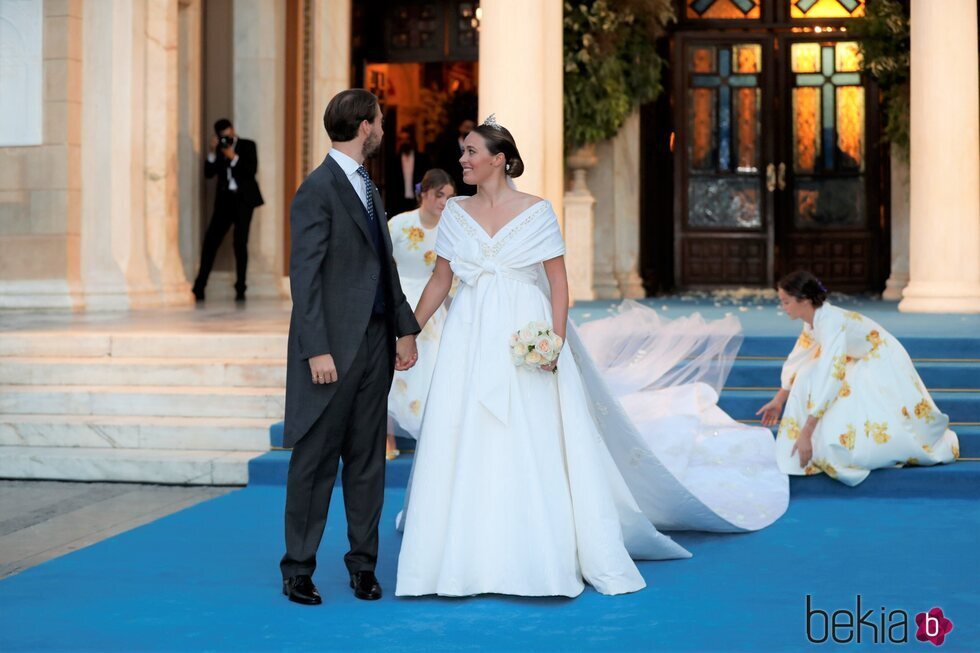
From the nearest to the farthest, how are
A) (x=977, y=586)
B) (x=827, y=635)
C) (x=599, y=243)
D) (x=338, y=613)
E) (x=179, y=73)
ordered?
(x=827, y=635)
(x=338, y=613)
(x=977, y=586)
(x=179, y=73)
(x=599, y=243)

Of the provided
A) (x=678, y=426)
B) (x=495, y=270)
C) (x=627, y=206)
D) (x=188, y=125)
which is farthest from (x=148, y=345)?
(x=627, y=206)

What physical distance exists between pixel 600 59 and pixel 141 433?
24.1ft

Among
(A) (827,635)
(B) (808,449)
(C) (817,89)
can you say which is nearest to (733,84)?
(C) (817,89)

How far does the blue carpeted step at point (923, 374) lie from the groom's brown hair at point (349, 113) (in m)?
4.15

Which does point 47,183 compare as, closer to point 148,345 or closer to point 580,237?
point 148,345

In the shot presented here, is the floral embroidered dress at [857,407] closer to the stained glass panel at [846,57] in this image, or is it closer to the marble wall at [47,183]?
the marble wall at [47,183]

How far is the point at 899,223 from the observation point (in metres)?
14.7

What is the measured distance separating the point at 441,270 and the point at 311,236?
0.73 metres

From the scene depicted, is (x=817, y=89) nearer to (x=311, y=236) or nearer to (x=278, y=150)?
(x=278, y=150)

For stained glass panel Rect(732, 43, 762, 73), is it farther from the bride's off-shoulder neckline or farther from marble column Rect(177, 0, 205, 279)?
the bride's off-shoulder neckline

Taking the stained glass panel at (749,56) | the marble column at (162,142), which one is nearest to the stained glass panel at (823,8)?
the stained glass panel at (749,56)

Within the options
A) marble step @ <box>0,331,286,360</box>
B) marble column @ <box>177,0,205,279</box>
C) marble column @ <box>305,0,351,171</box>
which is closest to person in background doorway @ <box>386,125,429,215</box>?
marble column @ <box>305,0,351,171</box>

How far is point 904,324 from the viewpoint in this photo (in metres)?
9.79

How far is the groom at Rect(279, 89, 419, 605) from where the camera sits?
466 centimetres
